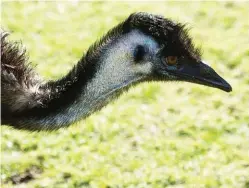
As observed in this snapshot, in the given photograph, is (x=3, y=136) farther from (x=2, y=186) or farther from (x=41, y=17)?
(x=41, y=17)

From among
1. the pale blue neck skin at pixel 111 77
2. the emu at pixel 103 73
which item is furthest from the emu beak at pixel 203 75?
the pale blue neck skin at pixel 111 77

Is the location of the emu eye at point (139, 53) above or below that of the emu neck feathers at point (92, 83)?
above

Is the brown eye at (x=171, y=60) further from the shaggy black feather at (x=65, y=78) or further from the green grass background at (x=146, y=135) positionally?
the green grass background at (x=146, y=135)

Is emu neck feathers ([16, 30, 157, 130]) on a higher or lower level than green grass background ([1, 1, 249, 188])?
lower

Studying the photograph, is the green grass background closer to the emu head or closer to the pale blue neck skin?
the pale blue neck skin

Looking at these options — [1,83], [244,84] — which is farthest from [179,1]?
[1,83]

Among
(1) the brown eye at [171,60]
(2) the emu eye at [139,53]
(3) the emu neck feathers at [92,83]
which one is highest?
(2) the emu eye at [139,53]

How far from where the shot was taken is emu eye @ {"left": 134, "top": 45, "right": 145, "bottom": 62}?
14.6 ft

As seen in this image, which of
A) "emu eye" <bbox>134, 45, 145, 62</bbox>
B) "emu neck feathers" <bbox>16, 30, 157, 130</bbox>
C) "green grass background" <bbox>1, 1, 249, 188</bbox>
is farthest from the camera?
"green grass background" <bbox>1, 1, 249, 188</bbox>

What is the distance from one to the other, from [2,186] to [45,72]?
1.89m

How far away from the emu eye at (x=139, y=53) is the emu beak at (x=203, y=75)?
0.25 meters

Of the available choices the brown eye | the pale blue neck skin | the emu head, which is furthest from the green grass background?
the brown eye

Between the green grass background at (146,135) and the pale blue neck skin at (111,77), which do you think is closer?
the pale blue neck skin at (111,77)

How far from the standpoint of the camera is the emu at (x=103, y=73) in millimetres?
4340
